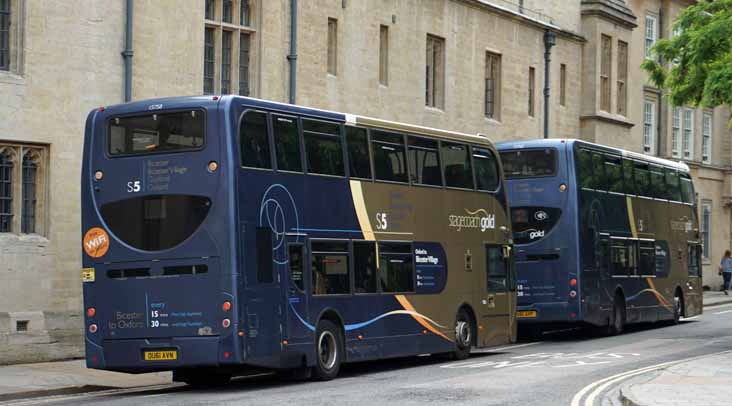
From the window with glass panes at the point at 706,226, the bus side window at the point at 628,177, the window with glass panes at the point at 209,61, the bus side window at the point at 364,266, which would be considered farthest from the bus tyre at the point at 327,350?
the window with glass panes at the point at 706,226

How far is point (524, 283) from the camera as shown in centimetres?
2938

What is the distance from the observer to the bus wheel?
2458 cm

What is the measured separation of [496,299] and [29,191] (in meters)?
8.74

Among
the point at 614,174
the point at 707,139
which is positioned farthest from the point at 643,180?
the point at 707,139

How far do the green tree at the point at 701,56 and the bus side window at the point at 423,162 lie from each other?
24.3 feet

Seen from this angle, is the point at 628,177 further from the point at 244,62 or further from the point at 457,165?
the point at 244,62

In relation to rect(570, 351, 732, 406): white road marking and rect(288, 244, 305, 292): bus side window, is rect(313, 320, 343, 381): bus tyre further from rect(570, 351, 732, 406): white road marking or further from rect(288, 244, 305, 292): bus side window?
rect(570, 351, 732, 406): white road marking

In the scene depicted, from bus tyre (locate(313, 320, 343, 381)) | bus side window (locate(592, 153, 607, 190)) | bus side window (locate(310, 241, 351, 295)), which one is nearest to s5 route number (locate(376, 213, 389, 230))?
bus side window (locate(310, 241, 351, 295))

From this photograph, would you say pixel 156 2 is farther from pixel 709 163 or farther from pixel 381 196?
pixel 709 163

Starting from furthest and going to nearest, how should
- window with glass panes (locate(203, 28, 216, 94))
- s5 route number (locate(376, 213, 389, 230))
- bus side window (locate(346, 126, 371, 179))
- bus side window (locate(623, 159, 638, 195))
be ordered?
bus side window (locate(623, 159, 638, 195)), window with glass panes (locate(203, 28, 216, 94)), s5 route number (locate(376, 213, 389, 230)), bus side window (locate(346, 126, 371, 179))

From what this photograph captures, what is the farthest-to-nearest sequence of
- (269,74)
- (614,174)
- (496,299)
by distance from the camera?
1. (614,174)
2. (269,74)
3. (496,299)

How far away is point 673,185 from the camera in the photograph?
35.5 meters

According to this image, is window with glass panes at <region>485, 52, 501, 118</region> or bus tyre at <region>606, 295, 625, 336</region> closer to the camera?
bus tyre at <region>606, 295, 625, 336</region>

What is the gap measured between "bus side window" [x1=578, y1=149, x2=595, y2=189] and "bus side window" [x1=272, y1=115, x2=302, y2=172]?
10691mm
